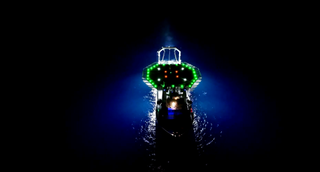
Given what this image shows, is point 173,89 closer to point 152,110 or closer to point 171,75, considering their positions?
point 152,110

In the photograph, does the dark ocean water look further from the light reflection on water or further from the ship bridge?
the ship bridge

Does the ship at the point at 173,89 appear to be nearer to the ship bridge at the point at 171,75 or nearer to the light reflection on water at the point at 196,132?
the ship bridge at the point at 171,75

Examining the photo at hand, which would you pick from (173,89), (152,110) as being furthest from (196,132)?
(152,110)

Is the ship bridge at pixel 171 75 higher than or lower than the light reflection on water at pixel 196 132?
higher

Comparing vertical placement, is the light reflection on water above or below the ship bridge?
below

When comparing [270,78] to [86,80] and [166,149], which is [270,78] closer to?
[166,149]

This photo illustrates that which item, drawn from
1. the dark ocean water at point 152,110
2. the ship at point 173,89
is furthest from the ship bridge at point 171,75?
the dark ocean water at point 152,110

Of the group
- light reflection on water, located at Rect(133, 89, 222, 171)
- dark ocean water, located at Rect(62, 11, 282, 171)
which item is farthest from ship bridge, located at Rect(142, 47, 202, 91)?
light reflection on water, located at Rect(133, 89, 222, 171)

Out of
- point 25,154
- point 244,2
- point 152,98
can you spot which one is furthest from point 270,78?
point 244,2
